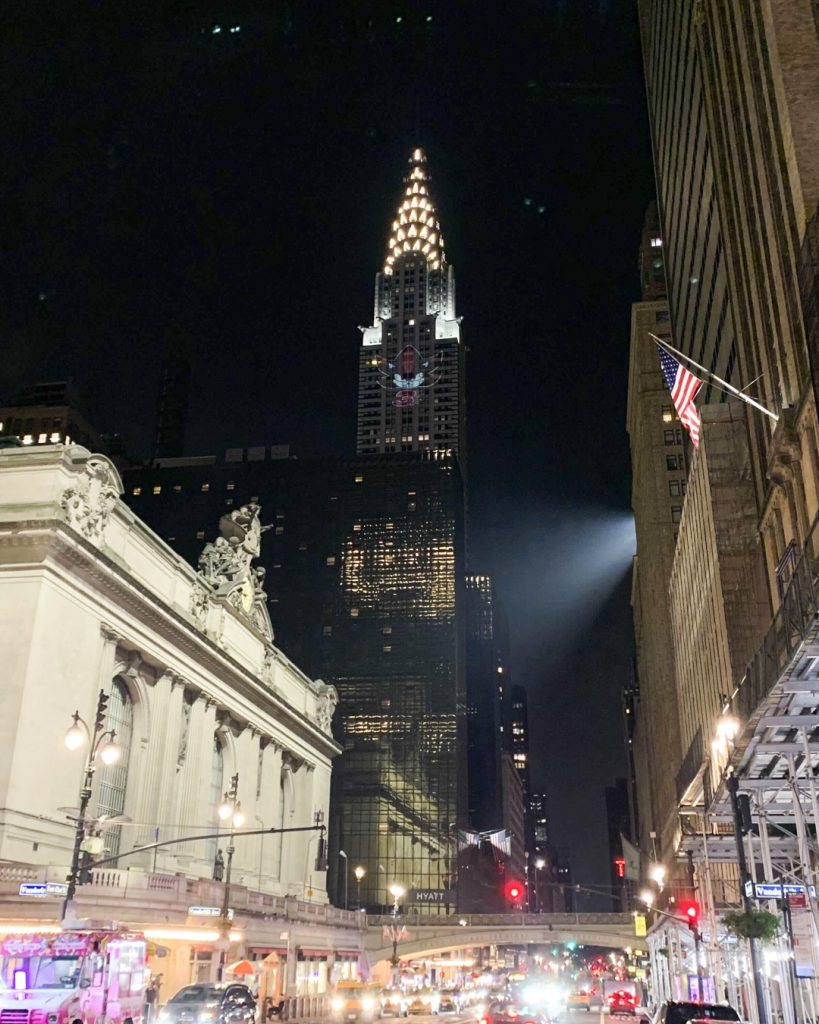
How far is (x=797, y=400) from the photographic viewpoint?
31.3 metres

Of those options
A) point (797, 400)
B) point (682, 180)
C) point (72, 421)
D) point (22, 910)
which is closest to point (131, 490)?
point (72, 421)

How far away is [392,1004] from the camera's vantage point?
58.8 meters

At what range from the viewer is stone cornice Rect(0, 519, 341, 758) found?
141ft

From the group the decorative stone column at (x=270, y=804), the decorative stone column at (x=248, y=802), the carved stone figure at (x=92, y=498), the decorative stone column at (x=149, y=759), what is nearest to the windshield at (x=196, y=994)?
the decorative stone column at (x=149, y=759)

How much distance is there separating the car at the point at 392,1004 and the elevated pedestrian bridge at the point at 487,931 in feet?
73.0

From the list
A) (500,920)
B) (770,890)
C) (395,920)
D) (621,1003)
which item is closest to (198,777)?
(395,920)

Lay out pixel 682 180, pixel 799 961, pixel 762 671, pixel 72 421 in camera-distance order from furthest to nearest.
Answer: pixel 72 421 → pixel 682 180 → pixel 799 961 → pixel 762 671

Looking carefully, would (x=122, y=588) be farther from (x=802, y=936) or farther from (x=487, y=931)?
(x=487, y=931)

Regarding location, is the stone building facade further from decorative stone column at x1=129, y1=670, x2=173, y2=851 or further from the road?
the road

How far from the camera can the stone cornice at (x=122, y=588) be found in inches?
1687

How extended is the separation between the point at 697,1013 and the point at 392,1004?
41.9 meters

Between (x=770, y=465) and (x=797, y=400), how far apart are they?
3913 mm

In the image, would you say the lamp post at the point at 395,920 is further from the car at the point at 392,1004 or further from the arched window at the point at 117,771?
the arched window at the point at 117,771

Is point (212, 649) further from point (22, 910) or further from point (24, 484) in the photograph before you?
point (22, 910)
